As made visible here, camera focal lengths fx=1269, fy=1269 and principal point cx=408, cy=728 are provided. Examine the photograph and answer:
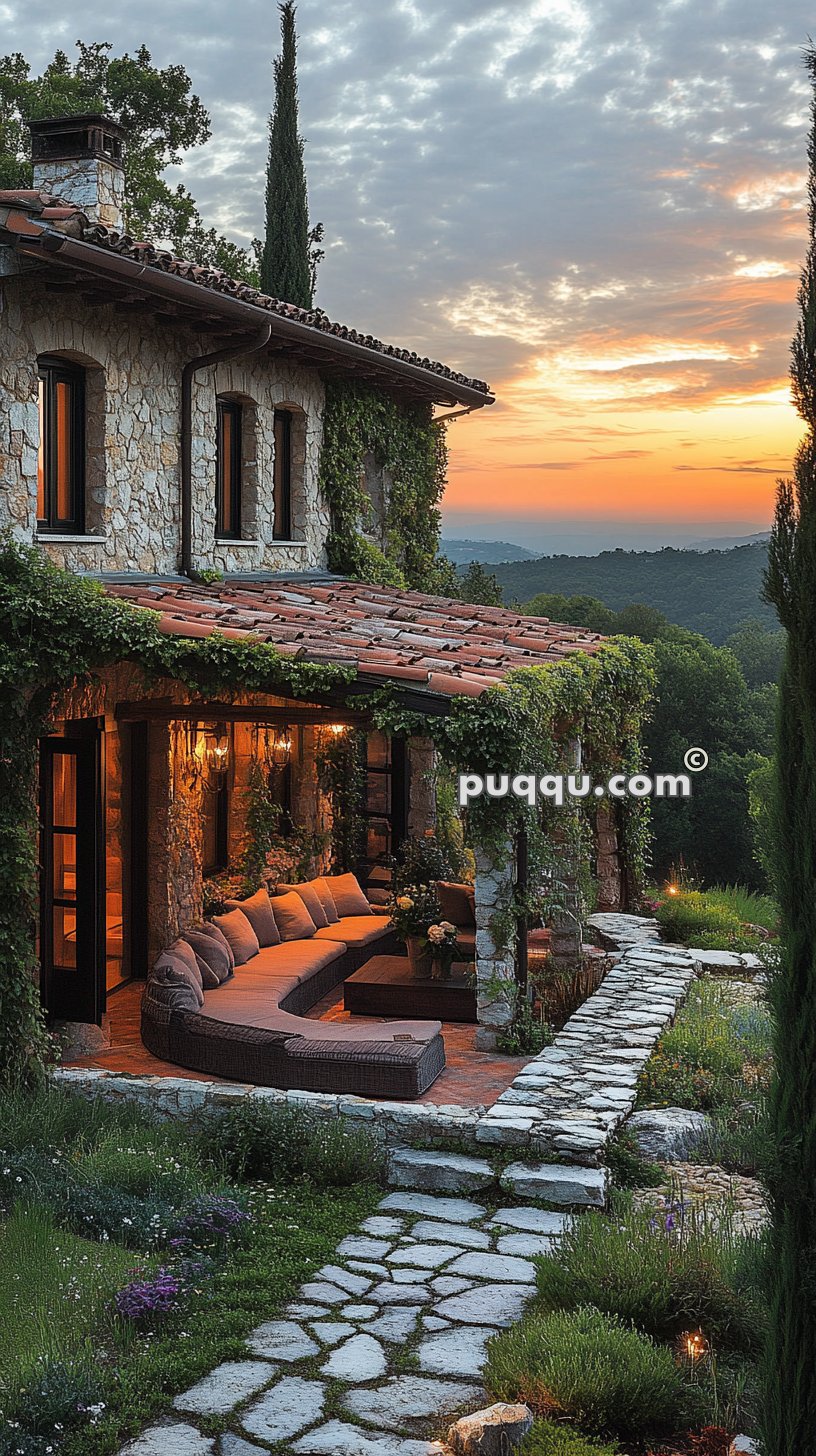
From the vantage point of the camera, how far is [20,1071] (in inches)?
364

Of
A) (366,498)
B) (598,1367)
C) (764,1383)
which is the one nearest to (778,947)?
(764,1383)

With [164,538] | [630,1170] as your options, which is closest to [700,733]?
[164,538]

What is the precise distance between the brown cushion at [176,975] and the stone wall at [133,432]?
3.37 meters

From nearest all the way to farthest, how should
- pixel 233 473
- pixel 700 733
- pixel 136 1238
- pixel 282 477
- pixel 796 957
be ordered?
1. pixel 796 957
2. pixel 136 1238
3. pixel 233 473
4. pixel 282 477
5. pixel 700 733

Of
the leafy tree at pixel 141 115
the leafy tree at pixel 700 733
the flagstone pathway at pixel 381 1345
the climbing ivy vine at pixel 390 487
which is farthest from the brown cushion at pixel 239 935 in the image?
the leafy tree at pixel 700 733

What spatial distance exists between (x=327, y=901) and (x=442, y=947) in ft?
9.97

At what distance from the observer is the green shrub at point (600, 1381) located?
5297 millimetres

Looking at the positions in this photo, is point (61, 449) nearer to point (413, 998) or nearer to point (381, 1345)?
point (413, 998)

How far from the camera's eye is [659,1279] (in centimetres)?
616

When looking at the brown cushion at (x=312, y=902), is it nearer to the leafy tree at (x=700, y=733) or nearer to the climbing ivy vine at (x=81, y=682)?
the climbing ivy vine at (x=81, y=682)

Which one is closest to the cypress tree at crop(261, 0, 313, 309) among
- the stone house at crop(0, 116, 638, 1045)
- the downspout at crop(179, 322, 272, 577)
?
the stone house at crop(0, 116, 638, 1045)

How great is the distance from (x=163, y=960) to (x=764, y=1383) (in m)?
7.03

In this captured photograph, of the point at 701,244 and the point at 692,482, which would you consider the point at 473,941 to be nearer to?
the point at 701,244

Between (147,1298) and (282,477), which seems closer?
(147,1298)
